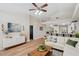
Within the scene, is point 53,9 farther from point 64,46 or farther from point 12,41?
point 12,41

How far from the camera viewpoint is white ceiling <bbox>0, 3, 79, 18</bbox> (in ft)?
6.09

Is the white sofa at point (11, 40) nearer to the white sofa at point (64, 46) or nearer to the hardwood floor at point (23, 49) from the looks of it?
the hardwood floor at point (23, 49)

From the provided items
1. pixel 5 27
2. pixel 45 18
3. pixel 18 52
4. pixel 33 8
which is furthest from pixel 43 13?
pixel 18 52

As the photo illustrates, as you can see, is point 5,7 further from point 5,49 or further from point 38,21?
point 5,49

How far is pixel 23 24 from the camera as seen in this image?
2049mm

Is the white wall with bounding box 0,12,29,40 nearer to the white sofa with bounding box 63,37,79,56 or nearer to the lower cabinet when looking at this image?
the lower cabinet

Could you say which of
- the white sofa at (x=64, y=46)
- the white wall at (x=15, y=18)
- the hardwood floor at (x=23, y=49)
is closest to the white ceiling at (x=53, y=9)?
the white wall at (x=15, y=18)

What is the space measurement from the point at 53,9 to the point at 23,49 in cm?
126

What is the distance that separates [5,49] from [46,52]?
3.32ft

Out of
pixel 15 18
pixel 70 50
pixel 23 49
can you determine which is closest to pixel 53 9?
pixel 15 18

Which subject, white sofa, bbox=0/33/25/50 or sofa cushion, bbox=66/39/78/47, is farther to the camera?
sofa cushion, bbox=66/39/78/47

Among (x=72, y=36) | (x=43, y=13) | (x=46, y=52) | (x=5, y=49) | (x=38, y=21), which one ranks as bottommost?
(x=46, y=52)

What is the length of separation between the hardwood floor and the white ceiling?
733 mm

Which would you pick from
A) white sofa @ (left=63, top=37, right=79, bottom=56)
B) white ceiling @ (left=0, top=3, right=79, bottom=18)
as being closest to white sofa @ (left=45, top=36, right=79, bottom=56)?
white sofa @ (left=63, top=37, right=79, bottom=56)
